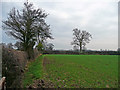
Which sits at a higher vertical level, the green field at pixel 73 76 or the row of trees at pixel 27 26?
the row of trees at pixel 27 26

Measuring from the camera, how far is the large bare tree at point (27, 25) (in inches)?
460

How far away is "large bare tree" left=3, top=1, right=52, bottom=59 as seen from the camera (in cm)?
1169

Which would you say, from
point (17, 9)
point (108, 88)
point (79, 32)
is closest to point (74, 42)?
point (79, 32)

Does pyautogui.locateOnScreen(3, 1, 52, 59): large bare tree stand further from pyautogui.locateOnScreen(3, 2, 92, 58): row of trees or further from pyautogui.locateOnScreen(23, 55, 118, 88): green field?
pyautogui.locateOnScreen(23, 55, 118, 88): green field

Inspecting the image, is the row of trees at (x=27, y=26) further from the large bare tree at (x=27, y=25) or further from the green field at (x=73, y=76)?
the green field at (x=73, y=76)

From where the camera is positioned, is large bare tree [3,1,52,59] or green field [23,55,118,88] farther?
large bare tree [3,1,52,59]

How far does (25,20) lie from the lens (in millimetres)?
12328

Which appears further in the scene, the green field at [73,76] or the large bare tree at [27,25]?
the large bare tree at [27,25]

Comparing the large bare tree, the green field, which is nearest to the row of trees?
the large bare tree

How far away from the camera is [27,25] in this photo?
40.0 ft

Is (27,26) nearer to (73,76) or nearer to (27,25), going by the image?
(27,25)

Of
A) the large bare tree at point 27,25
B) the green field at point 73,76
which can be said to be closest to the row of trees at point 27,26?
the large bare tree at point 27,25

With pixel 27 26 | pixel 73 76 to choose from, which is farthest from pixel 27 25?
pixel 73 76

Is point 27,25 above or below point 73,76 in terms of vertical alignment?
above
